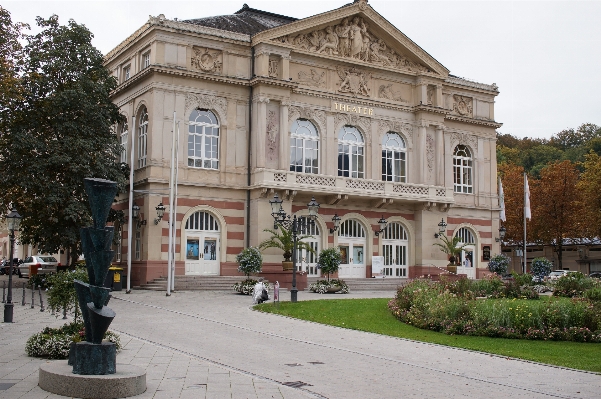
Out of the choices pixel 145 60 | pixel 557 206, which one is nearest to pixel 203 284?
pixel 145 60

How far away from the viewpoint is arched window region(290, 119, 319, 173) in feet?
138

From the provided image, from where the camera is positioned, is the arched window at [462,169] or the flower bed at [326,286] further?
the arched window at [462,169]

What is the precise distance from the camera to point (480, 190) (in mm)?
50281

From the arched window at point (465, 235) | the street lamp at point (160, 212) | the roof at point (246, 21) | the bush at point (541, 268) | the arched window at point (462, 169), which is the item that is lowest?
the bush at point (541, 268)

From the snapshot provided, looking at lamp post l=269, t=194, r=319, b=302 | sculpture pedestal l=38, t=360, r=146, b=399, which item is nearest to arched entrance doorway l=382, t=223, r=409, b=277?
lamp post l=269, t=194, r=319, b=302

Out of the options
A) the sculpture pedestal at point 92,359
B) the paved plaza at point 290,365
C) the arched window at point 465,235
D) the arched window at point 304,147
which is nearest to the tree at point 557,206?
the arched window at point 465,235

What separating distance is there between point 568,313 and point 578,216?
141 ft

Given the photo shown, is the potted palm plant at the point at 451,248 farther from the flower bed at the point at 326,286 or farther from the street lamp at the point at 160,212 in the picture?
the street lamp at the point at 160,212

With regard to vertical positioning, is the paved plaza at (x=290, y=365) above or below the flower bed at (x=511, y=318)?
below

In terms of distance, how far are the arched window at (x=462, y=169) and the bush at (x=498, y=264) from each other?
5910mm

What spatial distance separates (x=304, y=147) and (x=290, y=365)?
27842 millimetres

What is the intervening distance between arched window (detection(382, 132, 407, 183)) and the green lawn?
56.9 ft

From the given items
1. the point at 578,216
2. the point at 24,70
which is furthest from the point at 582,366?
the point at 578,216

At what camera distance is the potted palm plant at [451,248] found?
4394 centimetres
